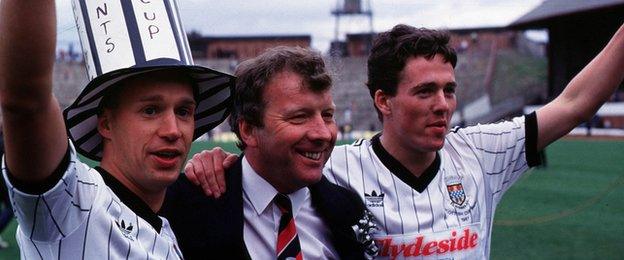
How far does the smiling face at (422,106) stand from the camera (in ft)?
10.1

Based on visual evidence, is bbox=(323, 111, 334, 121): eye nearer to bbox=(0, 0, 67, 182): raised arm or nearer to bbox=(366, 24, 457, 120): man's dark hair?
bbox=(366, 24, 457, 120): man's dark hair

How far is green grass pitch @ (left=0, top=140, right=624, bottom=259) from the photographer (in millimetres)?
6880

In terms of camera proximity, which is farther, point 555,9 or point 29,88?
point 555,9

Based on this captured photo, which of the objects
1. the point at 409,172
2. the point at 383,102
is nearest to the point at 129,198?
the point at 409,172

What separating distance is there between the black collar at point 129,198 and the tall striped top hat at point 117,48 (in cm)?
15

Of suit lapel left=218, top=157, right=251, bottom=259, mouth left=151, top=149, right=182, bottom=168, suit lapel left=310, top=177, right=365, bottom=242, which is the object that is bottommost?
suit lapel left=310, top=177, right=365, bottom=242

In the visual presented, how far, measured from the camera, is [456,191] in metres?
3.14

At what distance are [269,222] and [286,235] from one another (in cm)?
9

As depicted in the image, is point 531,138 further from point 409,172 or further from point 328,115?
point 328,115

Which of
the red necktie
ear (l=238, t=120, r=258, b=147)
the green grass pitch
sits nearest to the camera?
the red necktie

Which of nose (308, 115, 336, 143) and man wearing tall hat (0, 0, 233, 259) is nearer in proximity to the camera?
man wearing tall hat (0, 0, 233, 259)

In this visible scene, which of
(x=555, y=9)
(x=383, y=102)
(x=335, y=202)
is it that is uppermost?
(x=383, y=102)

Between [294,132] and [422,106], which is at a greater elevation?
[294,132]

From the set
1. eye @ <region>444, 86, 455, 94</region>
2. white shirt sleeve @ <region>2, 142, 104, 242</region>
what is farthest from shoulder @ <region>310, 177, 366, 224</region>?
white shirt sleeve @ <region>2, 142, 104, 242</region>
